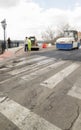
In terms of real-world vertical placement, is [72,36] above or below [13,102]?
above

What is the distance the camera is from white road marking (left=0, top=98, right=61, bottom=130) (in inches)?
164

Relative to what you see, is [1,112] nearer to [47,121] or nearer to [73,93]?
[47,121]

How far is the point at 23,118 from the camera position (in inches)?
179

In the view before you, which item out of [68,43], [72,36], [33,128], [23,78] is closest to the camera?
[33,128]

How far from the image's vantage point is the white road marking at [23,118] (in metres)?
4.17

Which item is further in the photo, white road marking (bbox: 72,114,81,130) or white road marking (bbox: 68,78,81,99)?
white road marking (bbox: 68,78,81,99)

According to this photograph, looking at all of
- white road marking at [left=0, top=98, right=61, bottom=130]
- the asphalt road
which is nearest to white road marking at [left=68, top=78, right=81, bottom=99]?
the asphalt road

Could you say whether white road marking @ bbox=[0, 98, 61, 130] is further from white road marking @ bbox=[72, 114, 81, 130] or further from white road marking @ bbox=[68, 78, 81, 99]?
white road marking @ bbox=[68, 78, 81, 99]

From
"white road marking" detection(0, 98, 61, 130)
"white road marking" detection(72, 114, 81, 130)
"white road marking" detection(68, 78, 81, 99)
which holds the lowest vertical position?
"white road marking" detection(72, 114, 81, 130)

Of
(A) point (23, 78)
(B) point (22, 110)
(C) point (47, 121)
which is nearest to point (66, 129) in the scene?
(C) point (47, 121)

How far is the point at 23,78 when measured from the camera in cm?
853

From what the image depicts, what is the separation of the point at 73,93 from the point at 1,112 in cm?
277

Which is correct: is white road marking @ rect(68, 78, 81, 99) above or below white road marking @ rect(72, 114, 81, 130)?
above

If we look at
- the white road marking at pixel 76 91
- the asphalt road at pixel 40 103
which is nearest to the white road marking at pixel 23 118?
the asphalt road at pixel 40 103
